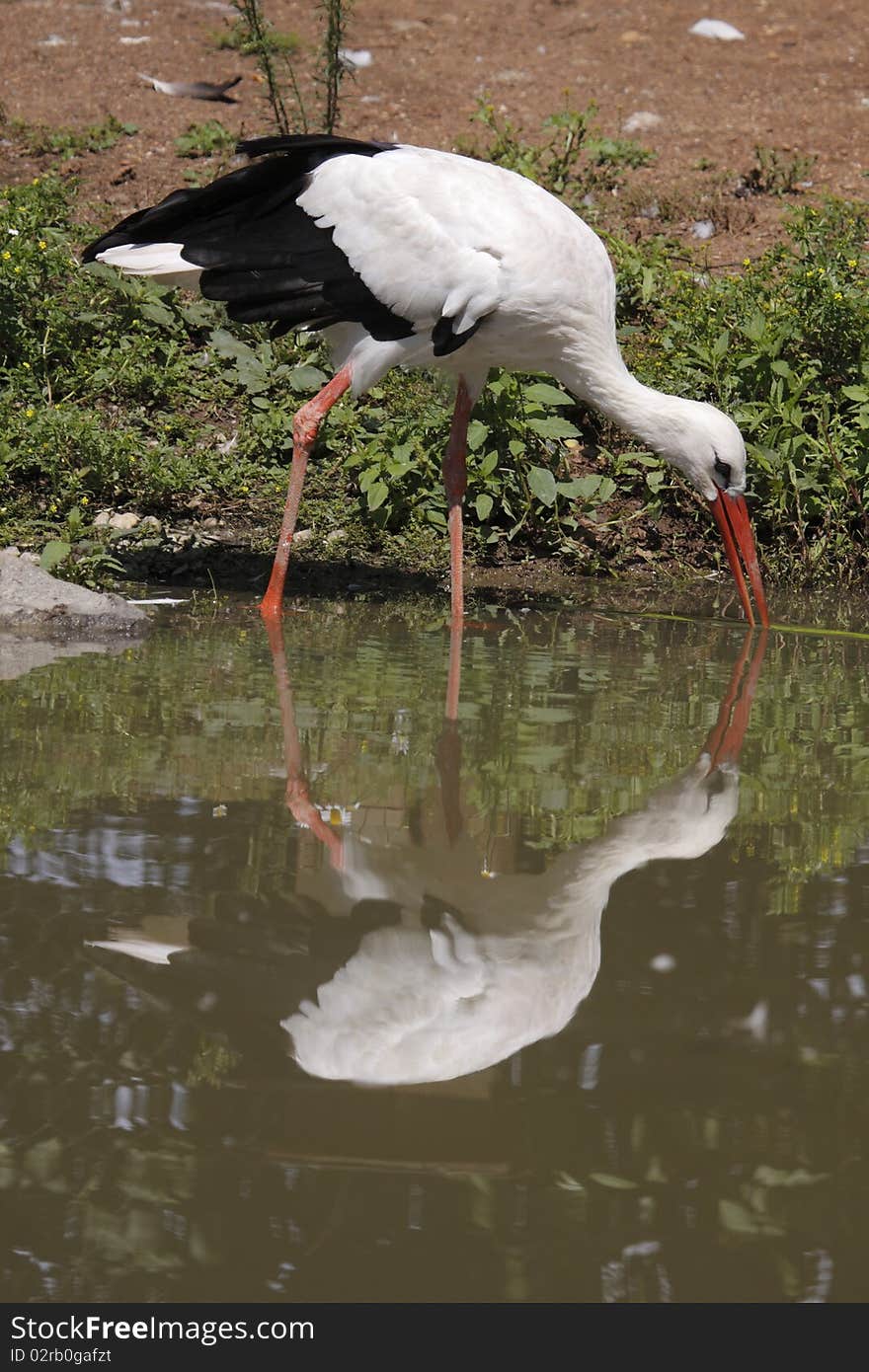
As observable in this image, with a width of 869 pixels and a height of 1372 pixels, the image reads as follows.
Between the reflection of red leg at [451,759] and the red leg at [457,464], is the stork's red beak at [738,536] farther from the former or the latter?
the reflection of red leg at [451,759]

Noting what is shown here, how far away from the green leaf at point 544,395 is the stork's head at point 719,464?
1075mm

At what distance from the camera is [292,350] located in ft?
25.9

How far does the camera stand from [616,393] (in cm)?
608

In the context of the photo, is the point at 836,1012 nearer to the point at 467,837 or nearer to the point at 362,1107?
the point at 362,1107

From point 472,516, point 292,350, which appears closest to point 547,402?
point 472,516

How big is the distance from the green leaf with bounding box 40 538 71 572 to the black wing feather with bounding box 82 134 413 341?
110 cm

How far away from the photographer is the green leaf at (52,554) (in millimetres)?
5898

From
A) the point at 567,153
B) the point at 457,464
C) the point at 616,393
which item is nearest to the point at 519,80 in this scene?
the point at 567,153

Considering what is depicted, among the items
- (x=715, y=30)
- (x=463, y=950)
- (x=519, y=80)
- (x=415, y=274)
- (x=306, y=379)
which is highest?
(x=715, y=30)

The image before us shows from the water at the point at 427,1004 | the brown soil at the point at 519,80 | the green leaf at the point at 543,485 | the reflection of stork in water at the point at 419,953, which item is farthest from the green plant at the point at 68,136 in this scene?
the reflection of stork in water at the point at 419,953

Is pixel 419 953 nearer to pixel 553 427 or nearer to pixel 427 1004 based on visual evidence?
pixel 427 1004

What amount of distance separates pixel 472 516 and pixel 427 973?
4.75 meters

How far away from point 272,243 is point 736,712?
8.88 ft

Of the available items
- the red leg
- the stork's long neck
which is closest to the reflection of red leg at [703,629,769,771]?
the stork's long neck
